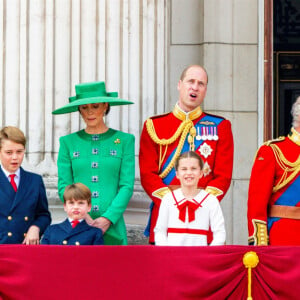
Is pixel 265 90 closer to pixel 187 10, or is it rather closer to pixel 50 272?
pixel 187 10

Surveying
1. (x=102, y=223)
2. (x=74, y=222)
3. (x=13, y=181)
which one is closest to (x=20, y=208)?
(x=13, y=181)

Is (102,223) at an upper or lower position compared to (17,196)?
lower

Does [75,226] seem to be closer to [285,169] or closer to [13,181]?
[13,181]

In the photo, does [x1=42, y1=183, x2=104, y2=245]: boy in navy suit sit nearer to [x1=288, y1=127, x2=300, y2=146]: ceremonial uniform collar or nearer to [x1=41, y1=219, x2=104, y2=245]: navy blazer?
[x1=41, y1=219, x2=104, y2=245]: navy blazer

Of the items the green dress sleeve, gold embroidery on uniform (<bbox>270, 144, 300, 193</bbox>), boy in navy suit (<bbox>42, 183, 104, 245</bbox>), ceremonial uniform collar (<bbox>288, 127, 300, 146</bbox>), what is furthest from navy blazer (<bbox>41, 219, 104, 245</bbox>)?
ceremonial uniform collar (<bbox>288, 127, 300, 146</bbox>)

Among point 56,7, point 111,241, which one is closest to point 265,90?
point 56,7

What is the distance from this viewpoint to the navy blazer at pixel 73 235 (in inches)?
306

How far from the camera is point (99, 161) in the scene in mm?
8297

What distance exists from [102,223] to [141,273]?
1.04 metres

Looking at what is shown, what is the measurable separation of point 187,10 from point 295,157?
3.08 m

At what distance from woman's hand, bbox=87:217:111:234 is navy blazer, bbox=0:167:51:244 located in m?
0.31

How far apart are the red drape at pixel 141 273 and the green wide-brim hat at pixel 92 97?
1.43 metres

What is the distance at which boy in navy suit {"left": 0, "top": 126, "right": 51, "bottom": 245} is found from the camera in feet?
25.7

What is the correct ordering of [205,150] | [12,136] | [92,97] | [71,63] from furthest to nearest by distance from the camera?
[71,63] < [92,97] < [205,150] < [12,136]
